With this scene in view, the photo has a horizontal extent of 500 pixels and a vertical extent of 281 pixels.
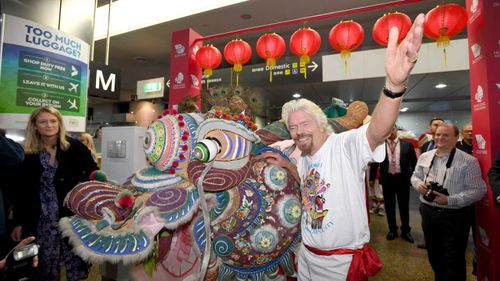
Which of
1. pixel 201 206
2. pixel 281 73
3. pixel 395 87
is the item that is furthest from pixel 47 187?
pixel 281 73

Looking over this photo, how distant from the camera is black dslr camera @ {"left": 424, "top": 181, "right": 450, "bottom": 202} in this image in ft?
6.39

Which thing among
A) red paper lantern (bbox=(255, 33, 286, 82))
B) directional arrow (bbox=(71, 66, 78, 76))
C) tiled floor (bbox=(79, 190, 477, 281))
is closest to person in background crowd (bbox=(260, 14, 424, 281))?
tiled floor (bbox=(79, 190, 477, 281))

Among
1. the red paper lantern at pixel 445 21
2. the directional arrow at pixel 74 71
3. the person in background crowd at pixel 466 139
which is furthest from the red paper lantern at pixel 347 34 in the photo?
the directional arrow at pixel 74 71

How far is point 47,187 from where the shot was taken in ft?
5.57

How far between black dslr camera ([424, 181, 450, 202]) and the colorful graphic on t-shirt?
134 centimetres

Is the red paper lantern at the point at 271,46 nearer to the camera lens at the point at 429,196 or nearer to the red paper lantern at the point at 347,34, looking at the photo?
the red paper lantern at the point at 347,34

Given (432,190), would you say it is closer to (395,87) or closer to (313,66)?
(395,87)

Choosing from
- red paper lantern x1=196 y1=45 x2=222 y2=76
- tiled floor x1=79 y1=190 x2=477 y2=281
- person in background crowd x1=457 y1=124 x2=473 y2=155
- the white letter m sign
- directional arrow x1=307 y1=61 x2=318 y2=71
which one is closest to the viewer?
tiled floor x1=79 y1=190 x2=477 y2=281

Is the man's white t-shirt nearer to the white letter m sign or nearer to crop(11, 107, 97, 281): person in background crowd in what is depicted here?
crop(11, 107, 97, 281): person in background crowd

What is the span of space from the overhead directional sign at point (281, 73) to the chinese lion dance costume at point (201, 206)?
2.91 m

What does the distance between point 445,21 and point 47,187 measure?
138 inches

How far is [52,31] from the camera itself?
2361mm

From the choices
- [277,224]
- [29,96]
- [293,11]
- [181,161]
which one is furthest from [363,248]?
[293,11]

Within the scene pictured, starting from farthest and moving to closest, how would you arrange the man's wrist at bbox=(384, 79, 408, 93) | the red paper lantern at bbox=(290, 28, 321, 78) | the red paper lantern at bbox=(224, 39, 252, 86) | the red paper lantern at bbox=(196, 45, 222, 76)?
the red paper lantern at bbox=(196, 45, 222, 76)
the red paper lantern at bbox=(224, 39, 252, 86)
the red paper lantern at bbox=(290, 28, 321, 78)
the man's wrist at bbox=(384, 79, 408, 93)
